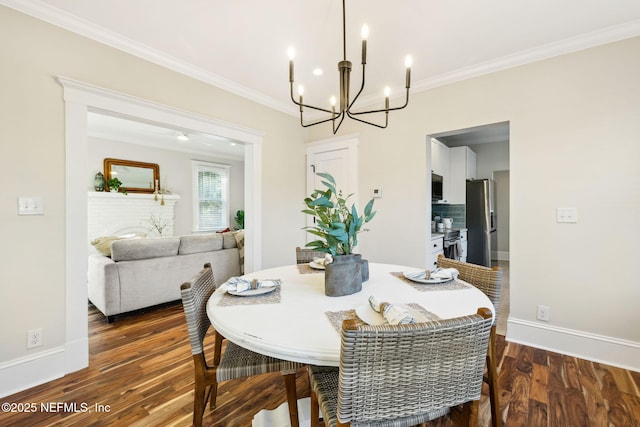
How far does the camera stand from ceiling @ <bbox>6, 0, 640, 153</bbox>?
1820mm

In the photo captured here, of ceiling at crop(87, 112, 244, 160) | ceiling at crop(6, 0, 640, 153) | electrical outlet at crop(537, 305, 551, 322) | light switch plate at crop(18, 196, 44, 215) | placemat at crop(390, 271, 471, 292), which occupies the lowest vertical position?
electrical outlet at crop(537, 305, 551, 322)

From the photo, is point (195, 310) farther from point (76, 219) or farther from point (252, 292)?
point (76, 219)

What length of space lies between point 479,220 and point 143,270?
195 inches

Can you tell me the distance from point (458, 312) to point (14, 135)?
274 centimetres

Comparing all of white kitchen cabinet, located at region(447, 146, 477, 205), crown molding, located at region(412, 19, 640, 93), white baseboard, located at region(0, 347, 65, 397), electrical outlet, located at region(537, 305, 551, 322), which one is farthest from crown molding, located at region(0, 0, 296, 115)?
electrical outlet, located at region(537, 305, 551, 322)

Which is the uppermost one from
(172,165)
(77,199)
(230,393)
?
(172,165)

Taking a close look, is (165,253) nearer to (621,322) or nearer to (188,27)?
(188,27)

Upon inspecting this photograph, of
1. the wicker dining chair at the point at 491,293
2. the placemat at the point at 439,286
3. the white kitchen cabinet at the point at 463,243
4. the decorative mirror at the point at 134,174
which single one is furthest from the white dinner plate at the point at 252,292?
the decorative mirror at the point at 134,174

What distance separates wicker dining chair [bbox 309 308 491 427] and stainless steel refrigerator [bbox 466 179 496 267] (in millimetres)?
4473

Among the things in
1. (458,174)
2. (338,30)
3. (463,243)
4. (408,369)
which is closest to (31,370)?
(408,369)

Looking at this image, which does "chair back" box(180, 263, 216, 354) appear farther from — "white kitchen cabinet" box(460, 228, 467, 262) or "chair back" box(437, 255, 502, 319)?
"white kitchen cabinet" box(460, 228, 467, 262)

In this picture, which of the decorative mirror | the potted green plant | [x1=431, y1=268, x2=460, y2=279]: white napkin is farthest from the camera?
the decorative mirror

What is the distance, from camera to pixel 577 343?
219 centimetres

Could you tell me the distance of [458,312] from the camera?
1.10m
